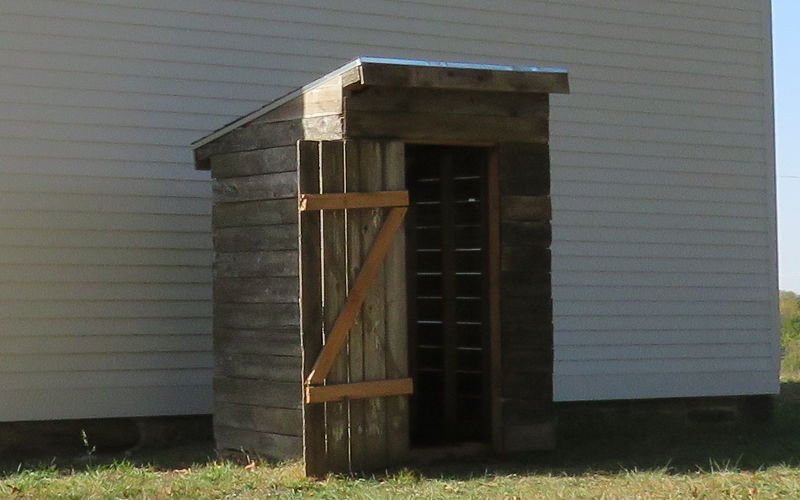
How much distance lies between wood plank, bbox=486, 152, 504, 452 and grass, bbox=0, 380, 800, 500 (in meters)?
0.30

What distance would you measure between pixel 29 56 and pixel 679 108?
20.8 ft

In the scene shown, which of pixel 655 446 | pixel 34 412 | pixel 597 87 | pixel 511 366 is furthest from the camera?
pixel 597 87

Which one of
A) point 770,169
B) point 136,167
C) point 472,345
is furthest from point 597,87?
point 136,167

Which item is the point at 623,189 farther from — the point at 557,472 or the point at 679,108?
the point at 557,472

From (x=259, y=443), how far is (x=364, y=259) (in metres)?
1.52

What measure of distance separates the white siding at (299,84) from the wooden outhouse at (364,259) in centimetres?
108

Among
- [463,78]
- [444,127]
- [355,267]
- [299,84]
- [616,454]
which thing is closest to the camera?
[355,267]

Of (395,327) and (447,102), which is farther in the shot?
(447,102)

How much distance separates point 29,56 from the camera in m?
10.8

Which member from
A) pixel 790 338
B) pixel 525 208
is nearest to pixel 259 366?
pixel 525 208

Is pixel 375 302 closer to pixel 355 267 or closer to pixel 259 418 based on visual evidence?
pixel 355 267

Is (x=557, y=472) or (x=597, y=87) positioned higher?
(x=597, y=87)

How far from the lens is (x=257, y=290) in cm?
988

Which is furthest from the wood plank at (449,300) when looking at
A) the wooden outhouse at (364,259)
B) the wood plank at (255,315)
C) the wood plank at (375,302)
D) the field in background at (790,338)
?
the field in background at (790,338)
